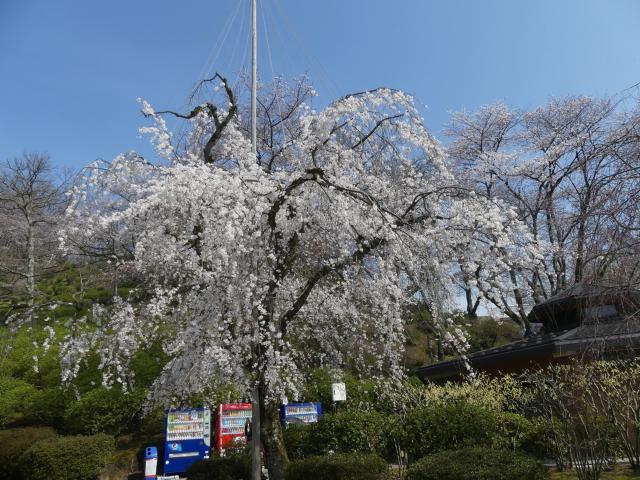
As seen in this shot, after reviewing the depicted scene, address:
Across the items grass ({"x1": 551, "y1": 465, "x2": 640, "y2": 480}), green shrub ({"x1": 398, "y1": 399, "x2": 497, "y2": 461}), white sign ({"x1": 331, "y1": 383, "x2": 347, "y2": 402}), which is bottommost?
grass ({"x1": 551, "y1": 465, "x2": 640, "y2": 480})

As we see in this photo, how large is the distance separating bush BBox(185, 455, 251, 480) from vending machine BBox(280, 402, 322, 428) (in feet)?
9.26

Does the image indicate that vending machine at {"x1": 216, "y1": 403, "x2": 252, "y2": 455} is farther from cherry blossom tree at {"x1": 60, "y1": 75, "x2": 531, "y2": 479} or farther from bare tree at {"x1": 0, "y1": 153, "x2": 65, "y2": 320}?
bare tree at {"x1": 0, "y1": 153, "x2": 65, "y2": 320}

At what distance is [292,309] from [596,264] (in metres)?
3.80

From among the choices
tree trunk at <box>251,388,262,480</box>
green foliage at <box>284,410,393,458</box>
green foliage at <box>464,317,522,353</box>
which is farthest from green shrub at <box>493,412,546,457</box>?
green foliage at <box>464,317,522,353</box>

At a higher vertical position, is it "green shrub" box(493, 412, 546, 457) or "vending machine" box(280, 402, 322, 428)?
"vending machine" box(280, 402, 322, 428)

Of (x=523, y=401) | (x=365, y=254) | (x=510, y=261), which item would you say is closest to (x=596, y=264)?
(x=510, y=261)

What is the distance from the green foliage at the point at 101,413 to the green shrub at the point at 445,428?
6.58m

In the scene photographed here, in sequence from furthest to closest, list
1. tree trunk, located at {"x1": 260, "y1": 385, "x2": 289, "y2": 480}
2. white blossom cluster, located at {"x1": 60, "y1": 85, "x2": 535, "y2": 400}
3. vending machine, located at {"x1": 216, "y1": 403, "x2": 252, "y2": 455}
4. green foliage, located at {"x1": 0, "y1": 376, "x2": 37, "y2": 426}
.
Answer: green foliage, located at {"x1": 0, "y1": 376, "x2": 37, "y2": 426} < vending machine, located at {"x1": 216, "y1": 403, "x2": 252, "y2": 455} < tree trunk, located at {"x1": 260, "y1": 385, "x2": 289, "y2": 480} < white blossom cluster, located at {"x1": 60, "y1": 85, "x2": 535, "y2": 400}

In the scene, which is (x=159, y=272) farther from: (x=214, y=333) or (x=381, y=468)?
(x=381, y=468)

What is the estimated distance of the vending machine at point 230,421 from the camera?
11.2 meters

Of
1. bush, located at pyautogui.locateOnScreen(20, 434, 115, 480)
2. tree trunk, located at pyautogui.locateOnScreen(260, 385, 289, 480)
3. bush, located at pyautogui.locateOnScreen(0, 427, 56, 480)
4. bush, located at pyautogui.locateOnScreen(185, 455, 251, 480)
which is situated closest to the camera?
tree trunk, located at pyautogui.locateOnScreen(260, 385, 289, 480)

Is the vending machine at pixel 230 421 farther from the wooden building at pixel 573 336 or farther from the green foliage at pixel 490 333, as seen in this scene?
the green foliage at pixel 490 333

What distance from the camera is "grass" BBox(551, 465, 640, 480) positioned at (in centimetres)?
663

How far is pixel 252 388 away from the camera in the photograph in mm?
6809
